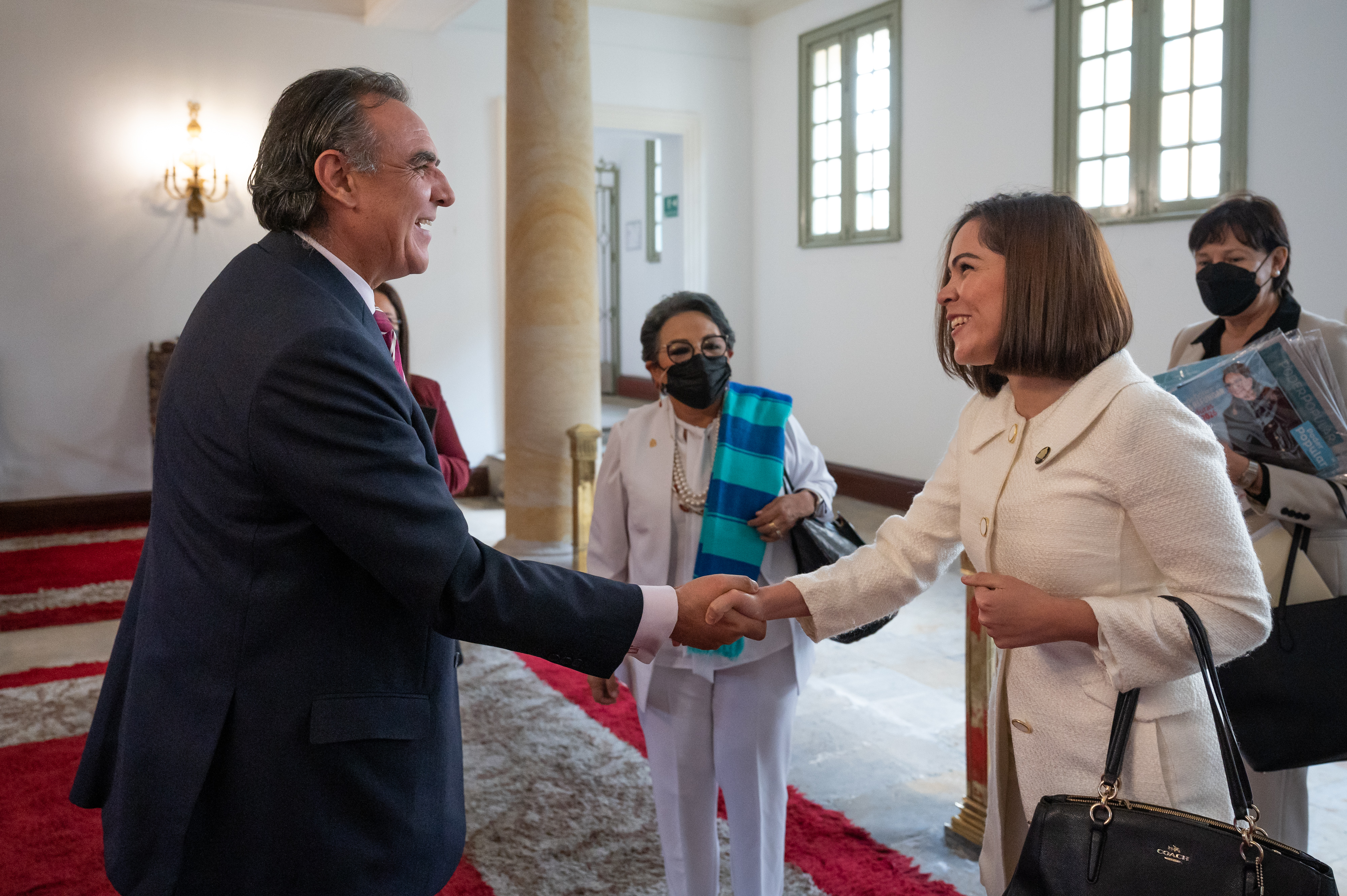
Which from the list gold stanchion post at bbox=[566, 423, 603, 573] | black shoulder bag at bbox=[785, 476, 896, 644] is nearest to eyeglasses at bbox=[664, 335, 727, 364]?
black shoulder bag at bbox=[785, 476, 896, 644]

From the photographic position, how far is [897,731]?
14.3 ft

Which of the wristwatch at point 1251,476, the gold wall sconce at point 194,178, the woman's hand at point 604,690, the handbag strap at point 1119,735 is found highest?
the gold wall sconce at point 194,178

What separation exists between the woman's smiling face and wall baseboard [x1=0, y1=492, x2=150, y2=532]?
766cm

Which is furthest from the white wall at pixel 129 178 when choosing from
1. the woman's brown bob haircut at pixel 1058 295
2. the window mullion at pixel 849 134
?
the woman's brown bob haircut at pixel 1058 295

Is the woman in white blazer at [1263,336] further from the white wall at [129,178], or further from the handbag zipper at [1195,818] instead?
the white wall at [129,178]

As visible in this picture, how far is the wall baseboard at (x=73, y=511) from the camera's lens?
8.09m

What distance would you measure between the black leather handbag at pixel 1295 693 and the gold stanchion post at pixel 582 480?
4.22 m

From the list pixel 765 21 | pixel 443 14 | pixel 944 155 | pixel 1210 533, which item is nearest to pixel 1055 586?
pixel 1210 533

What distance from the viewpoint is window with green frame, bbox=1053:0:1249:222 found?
20.1 ft

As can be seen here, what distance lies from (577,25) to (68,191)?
4.44 metres

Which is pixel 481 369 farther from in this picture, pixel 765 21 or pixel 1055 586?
pixel 1055 586

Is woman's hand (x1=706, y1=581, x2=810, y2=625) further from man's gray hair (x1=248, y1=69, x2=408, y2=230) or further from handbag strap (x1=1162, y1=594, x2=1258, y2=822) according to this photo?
man's gray hair (x1=248, y1=69, x2=408, y2=230)

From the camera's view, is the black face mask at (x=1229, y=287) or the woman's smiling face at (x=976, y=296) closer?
the woman's smiling face at (x=976, y=296)

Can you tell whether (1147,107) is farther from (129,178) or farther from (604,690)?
(129,178)
